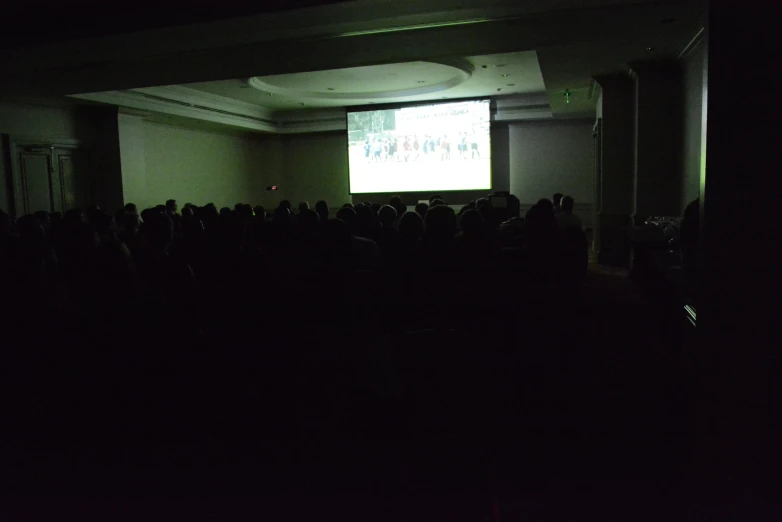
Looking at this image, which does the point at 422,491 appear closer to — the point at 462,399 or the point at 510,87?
the point at 462,399

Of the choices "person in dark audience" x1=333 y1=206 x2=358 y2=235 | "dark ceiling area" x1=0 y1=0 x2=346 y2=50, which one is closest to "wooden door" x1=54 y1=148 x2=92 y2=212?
"dark ceiling area" x1=0 y1=0 x2=346 y2=50

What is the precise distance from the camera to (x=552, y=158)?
522 inches

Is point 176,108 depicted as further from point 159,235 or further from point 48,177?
point 159,235

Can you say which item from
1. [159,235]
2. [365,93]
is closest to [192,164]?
[365,93]

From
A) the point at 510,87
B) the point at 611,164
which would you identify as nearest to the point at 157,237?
the point at 611,164

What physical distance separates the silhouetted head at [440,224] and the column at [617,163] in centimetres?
548

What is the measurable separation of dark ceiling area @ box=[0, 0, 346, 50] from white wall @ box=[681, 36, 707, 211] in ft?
14.9

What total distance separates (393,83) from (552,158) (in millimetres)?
4636

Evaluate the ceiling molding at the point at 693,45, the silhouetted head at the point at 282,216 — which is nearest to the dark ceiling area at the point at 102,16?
the silhouetted head at the point at 282,216

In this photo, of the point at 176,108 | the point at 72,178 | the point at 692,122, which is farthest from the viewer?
the point at 176,108

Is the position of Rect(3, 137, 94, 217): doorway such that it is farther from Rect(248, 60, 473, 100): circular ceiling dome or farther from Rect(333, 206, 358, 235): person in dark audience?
Rect(333, 206, 358, 235): person in dark audience

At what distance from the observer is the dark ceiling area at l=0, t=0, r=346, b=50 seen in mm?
3471

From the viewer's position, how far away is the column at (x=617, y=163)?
26.8ft

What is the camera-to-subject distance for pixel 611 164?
828cm
